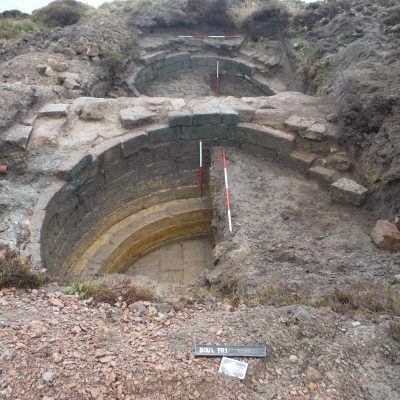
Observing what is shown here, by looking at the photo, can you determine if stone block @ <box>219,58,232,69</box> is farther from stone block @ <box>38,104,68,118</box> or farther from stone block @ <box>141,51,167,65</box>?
stone block @ <box>38,104,68,118</box>

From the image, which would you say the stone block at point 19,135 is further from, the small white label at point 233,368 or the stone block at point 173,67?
the stone block at point 173,67

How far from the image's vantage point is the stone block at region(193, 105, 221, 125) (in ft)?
21.2

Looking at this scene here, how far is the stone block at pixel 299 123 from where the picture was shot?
20.8ft

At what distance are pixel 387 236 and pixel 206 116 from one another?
3288 millimetres

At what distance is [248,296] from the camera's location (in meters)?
4.11

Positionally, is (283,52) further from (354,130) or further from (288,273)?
(288,273)

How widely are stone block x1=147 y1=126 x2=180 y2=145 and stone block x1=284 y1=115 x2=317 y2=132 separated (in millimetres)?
1813

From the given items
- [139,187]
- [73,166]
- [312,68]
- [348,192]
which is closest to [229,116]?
[139,187]

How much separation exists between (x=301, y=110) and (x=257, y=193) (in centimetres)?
181

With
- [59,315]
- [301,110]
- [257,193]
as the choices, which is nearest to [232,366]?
[59,315]

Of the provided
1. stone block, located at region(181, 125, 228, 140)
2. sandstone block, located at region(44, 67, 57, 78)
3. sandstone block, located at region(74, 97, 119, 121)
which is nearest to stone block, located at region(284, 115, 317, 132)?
stone block, located at region(181, 125, 228, 140)

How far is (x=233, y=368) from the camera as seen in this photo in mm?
2941

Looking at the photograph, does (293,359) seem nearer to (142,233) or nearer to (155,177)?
(142,233)

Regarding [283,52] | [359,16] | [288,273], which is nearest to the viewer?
[288,273]
